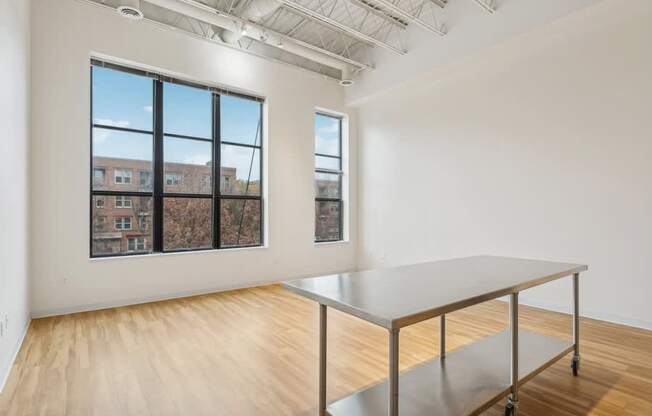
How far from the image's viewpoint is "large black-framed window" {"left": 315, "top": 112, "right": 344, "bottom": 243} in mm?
6590

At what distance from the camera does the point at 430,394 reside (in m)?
1.98

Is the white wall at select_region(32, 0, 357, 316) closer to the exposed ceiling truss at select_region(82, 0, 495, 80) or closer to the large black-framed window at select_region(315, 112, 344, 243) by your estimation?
the exposed ceiling truss at select_region(82, 0, 495, 80)

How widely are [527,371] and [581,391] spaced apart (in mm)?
495

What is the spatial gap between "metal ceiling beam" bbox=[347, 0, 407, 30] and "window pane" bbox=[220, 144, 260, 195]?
2631 mm

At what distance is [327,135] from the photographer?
6797mm

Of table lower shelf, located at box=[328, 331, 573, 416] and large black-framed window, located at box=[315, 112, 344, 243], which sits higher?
large black-framed window, located at box=[315, 112, 344, 243]

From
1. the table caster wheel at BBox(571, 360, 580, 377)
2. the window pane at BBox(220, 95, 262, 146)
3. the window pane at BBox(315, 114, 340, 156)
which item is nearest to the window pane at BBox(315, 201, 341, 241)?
the window pane at BBox(315, 114, 340, 156)

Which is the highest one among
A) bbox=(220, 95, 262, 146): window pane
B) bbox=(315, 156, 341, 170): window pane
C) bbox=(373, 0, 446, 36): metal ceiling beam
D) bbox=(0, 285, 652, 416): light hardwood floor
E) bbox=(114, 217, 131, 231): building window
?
bbox=(373, 0, 446, 36): metal ceiling beam

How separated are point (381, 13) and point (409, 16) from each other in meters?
0.89

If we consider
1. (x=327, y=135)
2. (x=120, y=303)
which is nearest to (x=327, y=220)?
(x=327, y=135)

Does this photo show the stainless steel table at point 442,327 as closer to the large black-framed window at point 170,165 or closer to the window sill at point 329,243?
the large black-framed window at point 170,165

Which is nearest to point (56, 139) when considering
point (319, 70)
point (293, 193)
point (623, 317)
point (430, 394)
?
point (293, 193)

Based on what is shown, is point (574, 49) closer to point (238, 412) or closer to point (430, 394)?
point (430, 394)

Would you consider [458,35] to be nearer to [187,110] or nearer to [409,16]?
[409,16]
